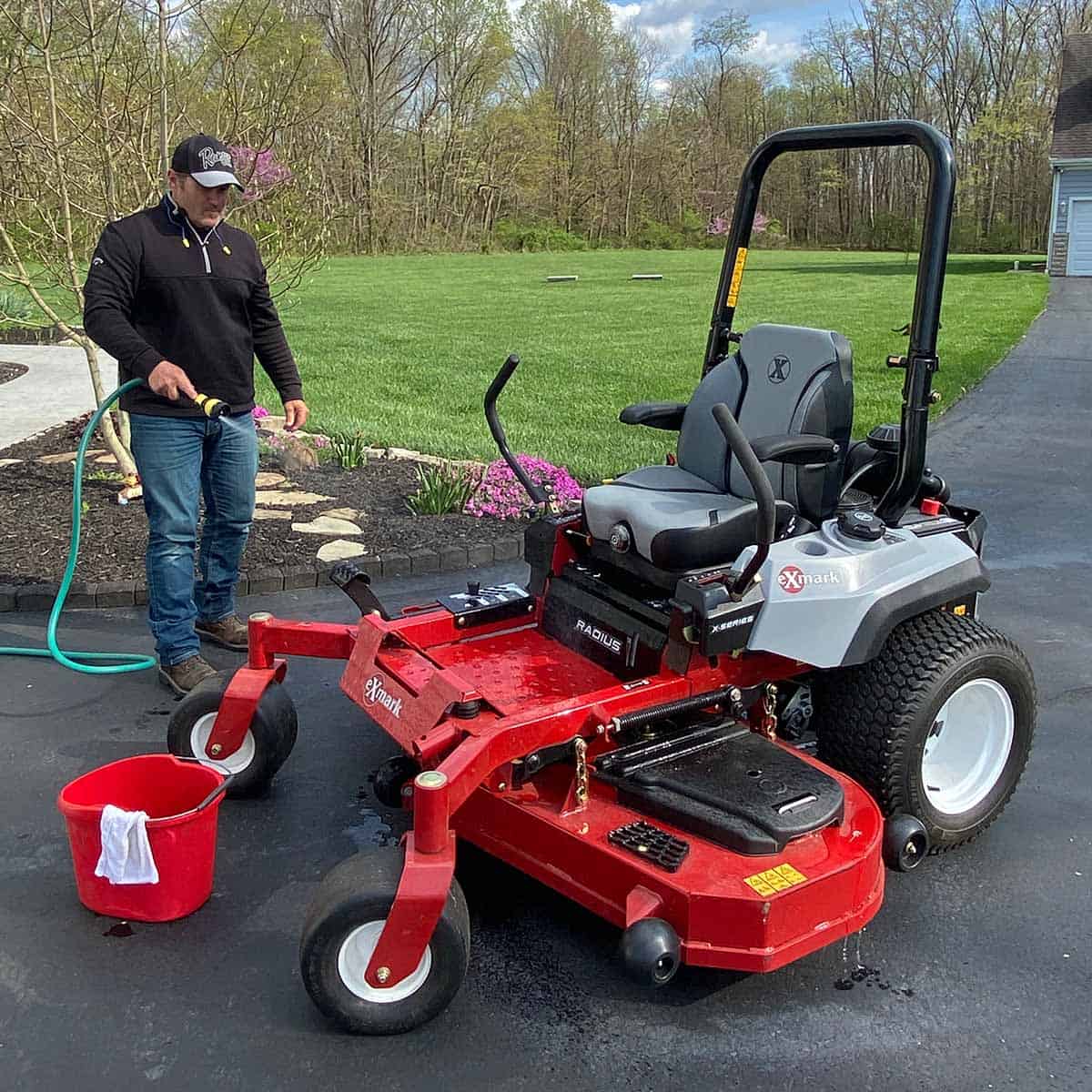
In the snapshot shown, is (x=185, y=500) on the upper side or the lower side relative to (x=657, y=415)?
lower

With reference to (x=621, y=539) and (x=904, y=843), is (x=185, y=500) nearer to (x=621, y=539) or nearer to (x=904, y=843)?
(x=621, y=539)

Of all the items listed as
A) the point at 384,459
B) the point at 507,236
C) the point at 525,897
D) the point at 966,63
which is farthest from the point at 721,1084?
the point at 966,63

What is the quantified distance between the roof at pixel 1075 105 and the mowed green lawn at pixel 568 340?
10.9 ft

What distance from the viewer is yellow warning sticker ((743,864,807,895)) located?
8.16 feet

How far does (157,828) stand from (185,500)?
1571 mm

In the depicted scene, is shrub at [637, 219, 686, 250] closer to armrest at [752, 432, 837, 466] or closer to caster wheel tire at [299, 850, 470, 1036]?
armrest at [752, 432, 837, 466]

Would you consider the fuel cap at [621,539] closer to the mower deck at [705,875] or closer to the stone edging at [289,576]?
the mower deck at [705,875]

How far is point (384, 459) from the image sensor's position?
299 inches

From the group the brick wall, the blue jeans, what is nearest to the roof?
the brick wall

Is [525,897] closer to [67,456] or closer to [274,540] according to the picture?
[274,540]

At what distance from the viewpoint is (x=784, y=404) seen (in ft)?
11.9

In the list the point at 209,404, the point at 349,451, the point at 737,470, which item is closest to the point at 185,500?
the point at 209,404

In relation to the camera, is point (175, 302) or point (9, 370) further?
point (9, 370)

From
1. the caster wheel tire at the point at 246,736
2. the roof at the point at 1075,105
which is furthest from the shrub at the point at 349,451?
the roof at the point at 1075,105
